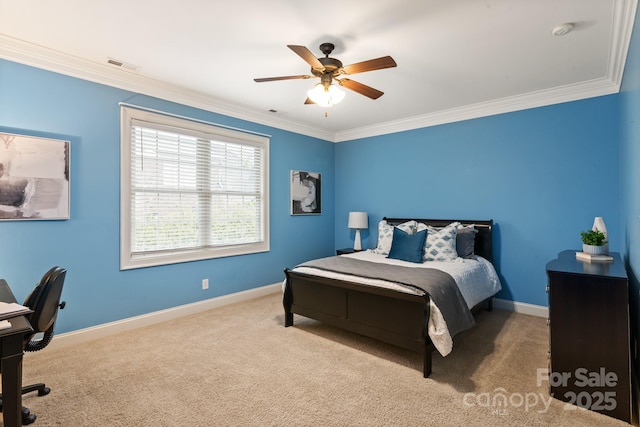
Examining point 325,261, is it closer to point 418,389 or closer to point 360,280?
point 360,280

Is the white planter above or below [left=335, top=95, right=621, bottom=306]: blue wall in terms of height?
below

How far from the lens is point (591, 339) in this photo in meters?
2.03

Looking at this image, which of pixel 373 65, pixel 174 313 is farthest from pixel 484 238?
pixel 174 313

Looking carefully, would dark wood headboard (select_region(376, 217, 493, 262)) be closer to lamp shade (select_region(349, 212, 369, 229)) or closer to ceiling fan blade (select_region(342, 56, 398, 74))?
lamp shade (select_region(349, 212, 369, 229))

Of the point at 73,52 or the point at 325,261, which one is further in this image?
the point at 325,261

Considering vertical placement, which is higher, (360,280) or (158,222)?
(158,222)

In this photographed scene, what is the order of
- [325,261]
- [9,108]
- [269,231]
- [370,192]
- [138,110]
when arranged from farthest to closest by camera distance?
[370,192]
[269,231]
[325,261]
[138,110]
[9,108]

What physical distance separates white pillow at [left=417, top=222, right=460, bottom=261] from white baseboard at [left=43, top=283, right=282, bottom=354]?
235 centimetres

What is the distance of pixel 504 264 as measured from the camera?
4.03 meters

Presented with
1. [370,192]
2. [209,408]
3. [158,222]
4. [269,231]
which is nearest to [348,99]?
[370,192]

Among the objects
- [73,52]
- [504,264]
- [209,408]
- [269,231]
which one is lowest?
[209,408]

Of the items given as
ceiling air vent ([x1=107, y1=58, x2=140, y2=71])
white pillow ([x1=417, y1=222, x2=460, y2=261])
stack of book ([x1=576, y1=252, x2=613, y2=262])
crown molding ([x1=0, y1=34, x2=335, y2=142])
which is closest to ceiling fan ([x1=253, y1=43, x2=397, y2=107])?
ceiling air vent ([x1=107, y1=58, x2=140, y2=71])

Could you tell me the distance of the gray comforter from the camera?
8.36ft

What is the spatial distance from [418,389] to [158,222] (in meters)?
3.08
